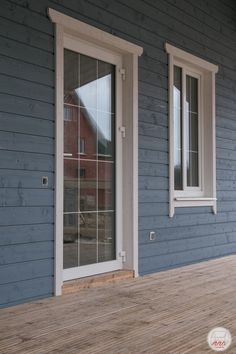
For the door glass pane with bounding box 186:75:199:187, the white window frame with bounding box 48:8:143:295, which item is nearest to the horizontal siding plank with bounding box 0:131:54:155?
the white window frame with bounding box 48:8:143:295

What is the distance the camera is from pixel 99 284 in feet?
13.9

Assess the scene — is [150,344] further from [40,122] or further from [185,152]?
[185,152]

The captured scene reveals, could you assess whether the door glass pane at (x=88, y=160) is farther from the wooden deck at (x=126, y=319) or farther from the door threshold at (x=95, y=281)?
the wooden deck at (x=126, y=319)

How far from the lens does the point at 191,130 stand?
5.92m

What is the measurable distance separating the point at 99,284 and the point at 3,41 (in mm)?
2206

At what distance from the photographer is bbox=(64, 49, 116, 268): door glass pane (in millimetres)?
4168

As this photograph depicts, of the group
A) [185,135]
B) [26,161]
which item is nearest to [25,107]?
[26,161]

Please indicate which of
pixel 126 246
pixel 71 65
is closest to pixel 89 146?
pixel 71 65

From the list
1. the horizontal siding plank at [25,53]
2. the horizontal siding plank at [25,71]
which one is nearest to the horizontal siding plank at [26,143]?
the horizontal siding plank at [25,71]

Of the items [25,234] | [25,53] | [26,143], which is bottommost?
[25,234]

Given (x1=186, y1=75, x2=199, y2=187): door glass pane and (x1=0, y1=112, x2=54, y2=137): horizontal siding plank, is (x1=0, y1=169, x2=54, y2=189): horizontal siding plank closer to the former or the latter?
(x1=0, y1=112, x2=54, y2=137): horizontal siding plank

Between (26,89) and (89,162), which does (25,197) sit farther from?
(89,162)

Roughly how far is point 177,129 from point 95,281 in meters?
2.23
